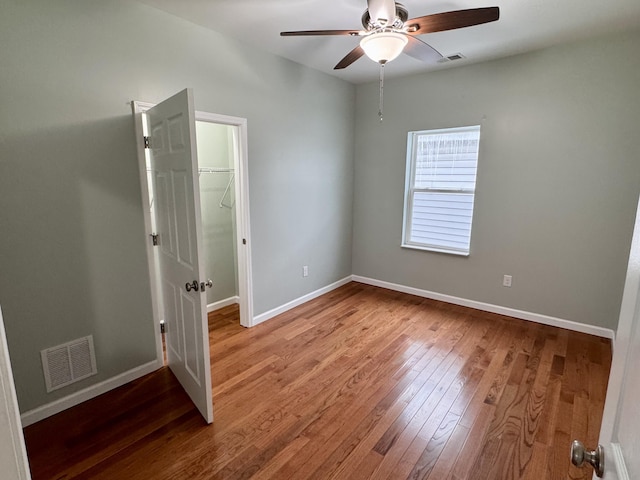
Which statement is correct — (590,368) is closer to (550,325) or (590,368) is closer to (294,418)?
(550,325)

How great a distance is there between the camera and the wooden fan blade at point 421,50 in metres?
2.19

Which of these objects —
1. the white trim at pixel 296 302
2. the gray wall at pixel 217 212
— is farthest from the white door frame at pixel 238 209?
the gray wall at pixel 217 212

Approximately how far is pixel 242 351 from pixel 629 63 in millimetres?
4124

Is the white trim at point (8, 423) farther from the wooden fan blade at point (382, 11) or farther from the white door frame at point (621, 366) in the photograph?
the wooden fan blade at point (382, 11)

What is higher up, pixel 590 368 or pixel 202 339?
pixel 202 339

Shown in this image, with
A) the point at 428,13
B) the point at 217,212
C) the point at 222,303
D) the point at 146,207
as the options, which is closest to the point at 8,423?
the point at 146,207

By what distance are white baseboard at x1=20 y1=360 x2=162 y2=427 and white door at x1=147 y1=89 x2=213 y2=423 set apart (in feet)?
0.84

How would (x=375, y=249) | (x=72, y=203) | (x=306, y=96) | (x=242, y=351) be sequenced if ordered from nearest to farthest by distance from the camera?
(x=72, y=203)
(x=242, y=351)
(x=306, y=96)
(x=375, y=249)

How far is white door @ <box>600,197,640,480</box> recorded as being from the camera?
62 cm

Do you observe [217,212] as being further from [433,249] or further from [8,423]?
[8,423]

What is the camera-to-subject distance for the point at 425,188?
414 centimetres

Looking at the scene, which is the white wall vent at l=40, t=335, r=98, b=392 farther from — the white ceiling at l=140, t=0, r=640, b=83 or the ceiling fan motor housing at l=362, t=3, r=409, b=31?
the ceiling fan motor housing at l=362, t=3, r=409, b=31

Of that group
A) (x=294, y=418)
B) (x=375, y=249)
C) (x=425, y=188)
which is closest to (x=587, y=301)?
(x=425, y=188)

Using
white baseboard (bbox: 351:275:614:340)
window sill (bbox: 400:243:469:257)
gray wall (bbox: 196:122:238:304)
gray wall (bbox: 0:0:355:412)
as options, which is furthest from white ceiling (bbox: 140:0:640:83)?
white baseboard (bbox: 351:275:614:340)
